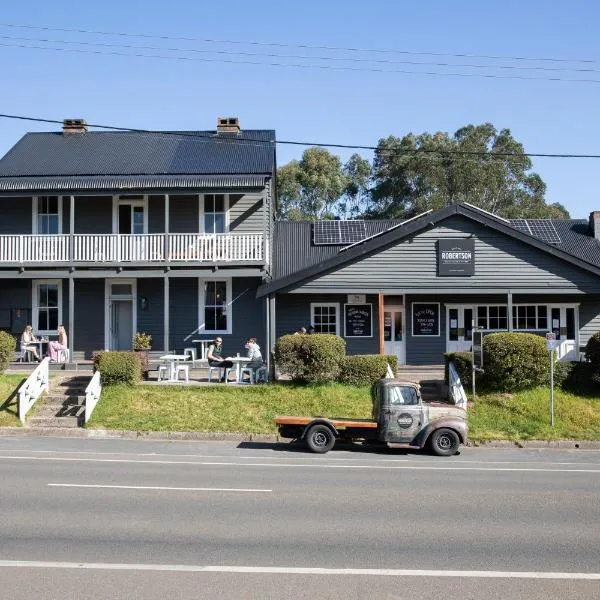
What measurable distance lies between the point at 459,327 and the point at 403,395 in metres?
12.0

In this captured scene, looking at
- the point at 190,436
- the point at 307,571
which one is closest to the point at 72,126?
the point at 190,436

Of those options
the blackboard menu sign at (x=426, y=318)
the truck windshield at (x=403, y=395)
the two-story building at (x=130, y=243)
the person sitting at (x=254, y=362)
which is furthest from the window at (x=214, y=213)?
the truck windshield at (x=403, y=395)

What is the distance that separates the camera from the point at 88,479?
1176 centimetres

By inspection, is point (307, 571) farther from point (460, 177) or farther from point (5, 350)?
point (460, 177)

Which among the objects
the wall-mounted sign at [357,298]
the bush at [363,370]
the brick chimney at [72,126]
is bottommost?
the bush at [363,370]

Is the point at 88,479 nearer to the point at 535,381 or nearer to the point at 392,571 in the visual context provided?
the point at 392,571

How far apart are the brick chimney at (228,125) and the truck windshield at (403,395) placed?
18171mm

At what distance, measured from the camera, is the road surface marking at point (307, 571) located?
6773mm

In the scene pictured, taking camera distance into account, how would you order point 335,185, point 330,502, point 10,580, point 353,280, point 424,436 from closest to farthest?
point 10,580, point 330,502, point 424,436, point 353,280, point 335,185

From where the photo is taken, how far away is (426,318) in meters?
27.2

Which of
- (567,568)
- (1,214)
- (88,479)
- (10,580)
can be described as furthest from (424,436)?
(1,214)

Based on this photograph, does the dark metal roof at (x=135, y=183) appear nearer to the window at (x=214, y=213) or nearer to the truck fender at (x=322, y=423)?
the window at (x=214, y=213)

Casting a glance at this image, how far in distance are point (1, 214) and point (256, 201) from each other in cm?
904

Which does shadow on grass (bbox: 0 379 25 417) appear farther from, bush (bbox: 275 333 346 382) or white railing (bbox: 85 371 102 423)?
bush (bbox: 275 333 346 382)
